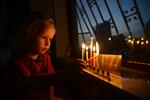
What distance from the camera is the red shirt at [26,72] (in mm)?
1130

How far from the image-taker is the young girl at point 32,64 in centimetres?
110

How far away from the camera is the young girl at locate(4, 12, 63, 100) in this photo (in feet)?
3.62

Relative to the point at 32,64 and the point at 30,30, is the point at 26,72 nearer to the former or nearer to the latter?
the point at 32,64

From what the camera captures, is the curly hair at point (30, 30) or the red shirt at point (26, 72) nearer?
the red shirt at point (26, 72)

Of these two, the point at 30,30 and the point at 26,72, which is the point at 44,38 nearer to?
the point at 30,30

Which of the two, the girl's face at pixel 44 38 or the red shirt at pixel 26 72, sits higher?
the girl's face at pixel 44 38

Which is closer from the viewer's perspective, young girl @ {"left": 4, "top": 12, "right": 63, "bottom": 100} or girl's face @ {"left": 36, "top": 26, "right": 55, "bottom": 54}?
young girl @ {"left": 4, "top": 12, "right": 63, "bottom": 100}

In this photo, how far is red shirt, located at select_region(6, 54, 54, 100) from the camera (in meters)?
1.13

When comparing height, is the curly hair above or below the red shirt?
above

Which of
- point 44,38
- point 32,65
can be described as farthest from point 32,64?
point 44,38

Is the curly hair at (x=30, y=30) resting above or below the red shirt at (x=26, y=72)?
above

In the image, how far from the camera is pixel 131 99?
3.57 ft

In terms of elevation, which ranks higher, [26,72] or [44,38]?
[44,38]

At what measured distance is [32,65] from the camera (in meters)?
1.27
